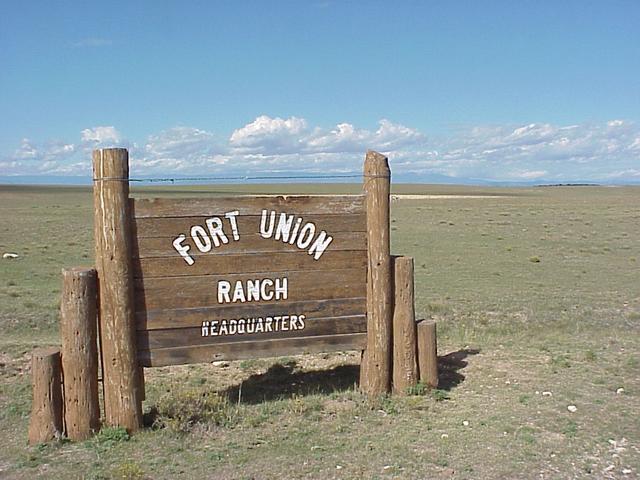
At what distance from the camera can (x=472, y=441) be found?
640cm

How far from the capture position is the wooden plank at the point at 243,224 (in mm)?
→ 6848

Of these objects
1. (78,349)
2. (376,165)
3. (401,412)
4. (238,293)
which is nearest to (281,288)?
(238,293)

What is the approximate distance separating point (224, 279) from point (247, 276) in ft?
0.72

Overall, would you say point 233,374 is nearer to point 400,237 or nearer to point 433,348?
point 433,348

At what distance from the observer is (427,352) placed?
7.82m

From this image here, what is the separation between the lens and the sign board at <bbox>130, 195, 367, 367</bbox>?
22.7 feet

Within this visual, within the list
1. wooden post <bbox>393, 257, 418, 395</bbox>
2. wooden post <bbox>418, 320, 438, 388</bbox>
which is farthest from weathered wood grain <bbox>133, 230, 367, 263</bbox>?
wooden post <bbox>418, 320, 438, 388</bbox>

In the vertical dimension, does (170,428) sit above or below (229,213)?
below

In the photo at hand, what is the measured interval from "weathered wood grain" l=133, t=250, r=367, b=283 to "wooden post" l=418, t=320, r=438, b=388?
928mm

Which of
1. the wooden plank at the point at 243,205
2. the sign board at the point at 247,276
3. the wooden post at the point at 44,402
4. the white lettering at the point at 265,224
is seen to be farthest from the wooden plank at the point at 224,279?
the wooden post at the point at 44,402

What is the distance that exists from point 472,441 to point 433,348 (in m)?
1.55

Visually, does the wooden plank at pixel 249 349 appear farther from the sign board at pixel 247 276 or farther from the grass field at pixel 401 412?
the grass field at pixel 401 412

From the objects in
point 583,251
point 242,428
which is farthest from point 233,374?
point 583,251

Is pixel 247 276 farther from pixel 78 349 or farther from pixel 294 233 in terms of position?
pixel 78 349
